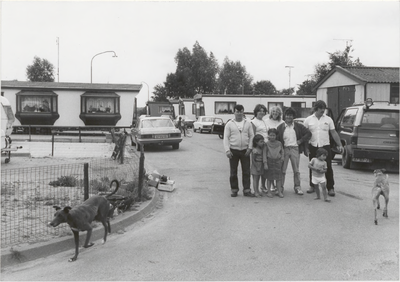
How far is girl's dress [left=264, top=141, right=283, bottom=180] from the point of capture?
352 inches

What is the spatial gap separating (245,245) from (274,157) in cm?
328

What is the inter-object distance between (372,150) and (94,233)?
8.63m

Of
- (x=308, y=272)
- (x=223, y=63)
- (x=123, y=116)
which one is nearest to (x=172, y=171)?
(x=308, y=272)

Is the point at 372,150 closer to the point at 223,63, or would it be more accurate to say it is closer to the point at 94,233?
the point at 94,233

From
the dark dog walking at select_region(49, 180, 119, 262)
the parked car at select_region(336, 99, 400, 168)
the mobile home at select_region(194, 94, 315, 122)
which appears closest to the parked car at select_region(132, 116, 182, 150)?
the parked car at select_region(336, 99, 400, 168)

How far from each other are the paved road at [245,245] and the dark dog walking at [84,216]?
23 centimetres

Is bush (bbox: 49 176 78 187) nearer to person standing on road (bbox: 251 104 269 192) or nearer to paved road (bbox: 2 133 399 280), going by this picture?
paved road (bbox: 2 133 399 280)

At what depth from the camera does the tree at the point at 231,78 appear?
319 feet

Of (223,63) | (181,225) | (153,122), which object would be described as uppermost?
(223,63)

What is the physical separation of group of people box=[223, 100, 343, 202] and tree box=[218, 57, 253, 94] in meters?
85.3

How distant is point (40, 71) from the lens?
234 ft

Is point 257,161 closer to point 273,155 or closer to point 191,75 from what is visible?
point 273,155

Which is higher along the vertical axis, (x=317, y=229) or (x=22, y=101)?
(x=22, y=101)

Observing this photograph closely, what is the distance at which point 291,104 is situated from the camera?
46219mm
